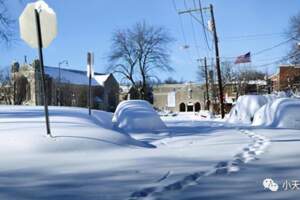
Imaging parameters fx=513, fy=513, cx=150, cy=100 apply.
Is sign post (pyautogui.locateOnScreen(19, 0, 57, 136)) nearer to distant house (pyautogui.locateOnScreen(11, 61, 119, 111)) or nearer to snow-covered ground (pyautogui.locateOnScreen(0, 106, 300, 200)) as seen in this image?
snow-covered ground (pyautogui.locateOnScreen(0, 106, 300, 200))

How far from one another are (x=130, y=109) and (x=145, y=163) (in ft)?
39.9

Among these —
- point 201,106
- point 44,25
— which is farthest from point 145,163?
point 201,106

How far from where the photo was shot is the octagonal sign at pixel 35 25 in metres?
10.5

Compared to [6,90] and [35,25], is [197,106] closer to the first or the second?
[6,90]

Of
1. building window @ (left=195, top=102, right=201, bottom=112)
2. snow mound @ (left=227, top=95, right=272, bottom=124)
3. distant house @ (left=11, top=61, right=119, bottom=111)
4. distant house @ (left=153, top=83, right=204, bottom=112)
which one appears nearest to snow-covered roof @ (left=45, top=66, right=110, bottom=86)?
distant house @ (left=11, top=61, right=119, bottom=111)

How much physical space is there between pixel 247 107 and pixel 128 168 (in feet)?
72.2

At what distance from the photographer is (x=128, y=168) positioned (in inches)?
297

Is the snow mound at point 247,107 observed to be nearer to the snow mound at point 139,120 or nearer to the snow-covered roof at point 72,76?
the snow mound at point 139,120

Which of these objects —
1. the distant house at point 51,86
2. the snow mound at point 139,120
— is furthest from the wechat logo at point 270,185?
the distant house at point 51,86

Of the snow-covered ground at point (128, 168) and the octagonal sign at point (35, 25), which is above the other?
the octagonal sign at point (35, 25)

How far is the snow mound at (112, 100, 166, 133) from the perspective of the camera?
18.4 metres

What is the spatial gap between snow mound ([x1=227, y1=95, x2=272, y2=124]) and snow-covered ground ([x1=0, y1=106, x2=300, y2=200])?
17.0m

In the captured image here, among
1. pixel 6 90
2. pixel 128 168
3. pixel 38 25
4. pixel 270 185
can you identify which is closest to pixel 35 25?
pixel 38 25

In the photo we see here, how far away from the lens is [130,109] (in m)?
20.1
